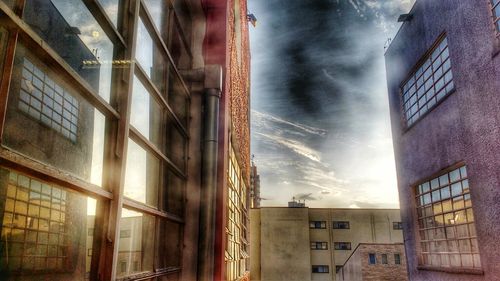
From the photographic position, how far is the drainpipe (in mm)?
5402

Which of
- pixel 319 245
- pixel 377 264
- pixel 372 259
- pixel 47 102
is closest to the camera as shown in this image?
pixel 47 102

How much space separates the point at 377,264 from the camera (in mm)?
23734

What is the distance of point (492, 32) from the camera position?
6.73m

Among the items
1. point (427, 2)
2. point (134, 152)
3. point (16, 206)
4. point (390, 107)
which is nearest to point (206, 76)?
point (134, 152)

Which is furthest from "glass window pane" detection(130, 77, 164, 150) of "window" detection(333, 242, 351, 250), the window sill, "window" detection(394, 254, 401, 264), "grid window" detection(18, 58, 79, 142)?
"window" detection(333, 242, 351, 250)

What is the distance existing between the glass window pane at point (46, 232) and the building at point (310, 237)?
39.5 meters

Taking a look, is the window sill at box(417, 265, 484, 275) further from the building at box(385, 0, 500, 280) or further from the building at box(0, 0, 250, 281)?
the building at box(0, 0, 250, 281)

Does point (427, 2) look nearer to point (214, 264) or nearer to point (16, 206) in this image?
point (214, 264)

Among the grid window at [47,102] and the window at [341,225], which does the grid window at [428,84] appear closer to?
the grid window at [47,102]

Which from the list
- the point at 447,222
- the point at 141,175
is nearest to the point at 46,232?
the point at 141,175

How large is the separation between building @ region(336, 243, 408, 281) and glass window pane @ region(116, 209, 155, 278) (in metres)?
22.3

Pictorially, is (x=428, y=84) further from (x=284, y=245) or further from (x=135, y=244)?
(x=284, y=245)

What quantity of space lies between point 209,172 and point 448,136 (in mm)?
5891

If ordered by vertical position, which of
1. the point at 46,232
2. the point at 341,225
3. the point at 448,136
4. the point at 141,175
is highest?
the point at 448,136
